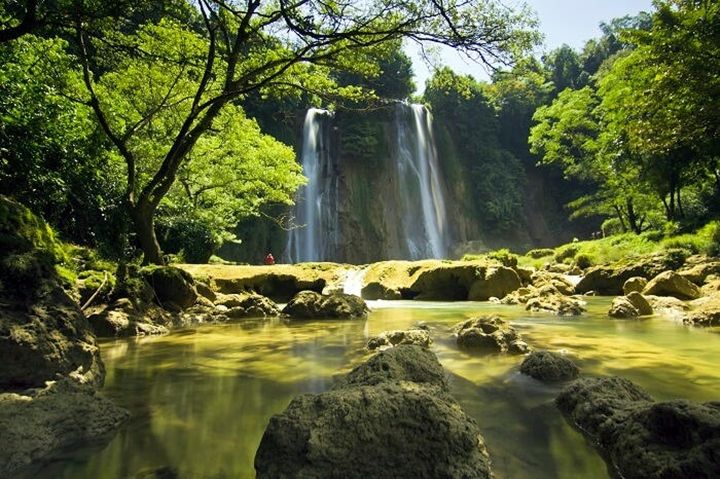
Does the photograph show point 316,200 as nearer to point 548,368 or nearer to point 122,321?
point 122,321

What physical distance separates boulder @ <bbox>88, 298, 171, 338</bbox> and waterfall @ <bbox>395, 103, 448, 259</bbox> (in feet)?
91.6

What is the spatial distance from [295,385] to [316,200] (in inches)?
1125

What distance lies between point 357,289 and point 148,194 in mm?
8299

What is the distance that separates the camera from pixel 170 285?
9.65 meters

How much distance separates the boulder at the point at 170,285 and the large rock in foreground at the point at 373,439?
307 inches

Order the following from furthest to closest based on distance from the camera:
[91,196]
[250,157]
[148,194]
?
1. [250,157]
2. [91,196]
3. [148,194]

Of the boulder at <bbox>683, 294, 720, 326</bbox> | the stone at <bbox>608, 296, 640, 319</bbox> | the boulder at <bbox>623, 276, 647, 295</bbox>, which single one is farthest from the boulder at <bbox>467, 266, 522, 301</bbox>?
the boulder at <bbox>683, 294, 720, 326</bbox>

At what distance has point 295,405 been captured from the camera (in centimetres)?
249

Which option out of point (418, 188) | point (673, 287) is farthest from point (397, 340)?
→ point (418, 188)

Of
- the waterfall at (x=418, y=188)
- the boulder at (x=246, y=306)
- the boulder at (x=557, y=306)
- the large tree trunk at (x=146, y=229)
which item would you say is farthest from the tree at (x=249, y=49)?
the waterfall at (x=418, y=188)

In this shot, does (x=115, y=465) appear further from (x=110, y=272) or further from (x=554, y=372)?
(x=110, y=272)

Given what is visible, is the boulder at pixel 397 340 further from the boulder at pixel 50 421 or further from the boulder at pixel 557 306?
the boulder at pixel 557 306

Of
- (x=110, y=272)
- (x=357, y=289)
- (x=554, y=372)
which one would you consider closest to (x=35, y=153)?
(x=110, y=272)

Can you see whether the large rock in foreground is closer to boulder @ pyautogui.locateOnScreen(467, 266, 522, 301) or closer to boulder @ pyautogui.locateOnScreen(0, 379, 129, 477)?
boulder @ pyautogui.locateOnScreen(0, 379, 129, 477)
